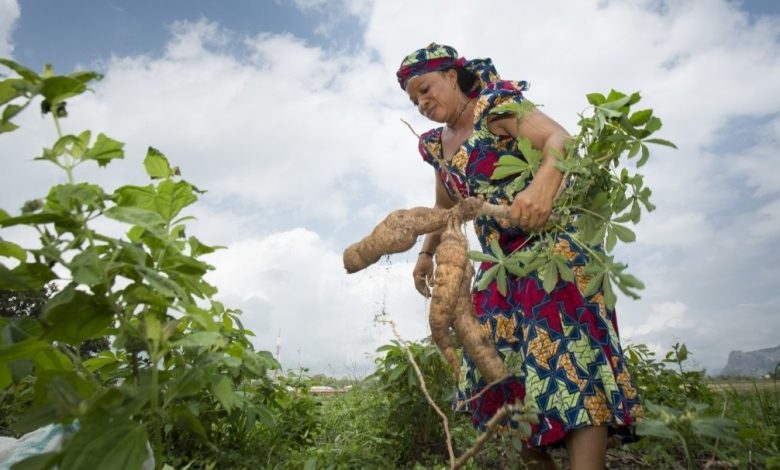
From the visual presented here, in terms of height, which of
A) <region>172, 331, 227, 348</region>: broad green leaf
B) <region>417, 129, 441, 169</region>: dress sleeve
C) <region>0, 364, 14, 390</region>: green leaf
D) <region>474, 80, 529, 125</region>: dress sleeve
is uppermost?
<region>417, 129, 441, 169</region>: dress sleeve

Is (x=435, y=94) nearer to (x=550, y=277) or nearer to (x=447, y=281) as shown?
(x=447, y=281)

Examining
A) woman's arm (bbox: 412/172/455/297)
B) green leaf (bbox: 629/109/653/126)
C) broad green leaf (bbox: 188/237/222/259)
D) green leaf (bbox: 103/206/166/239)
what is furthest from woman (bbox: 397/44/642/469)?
green leaf (bbox: 103/206/166/239)

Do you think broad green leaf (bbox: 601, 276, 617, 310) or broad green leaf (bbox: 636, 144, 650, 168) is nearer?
broad green leaf (bbox: 601, 276, 617, 310)

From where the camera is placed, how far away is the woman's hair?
8.79 ft

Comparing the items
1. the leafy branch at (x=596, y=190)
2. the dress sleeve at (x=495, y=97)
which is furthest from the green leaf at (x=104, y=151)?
the dress sleeve at (x=495, y=97)

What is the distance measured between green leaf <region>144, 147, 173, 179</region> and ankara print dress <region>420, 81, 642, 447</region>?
1481 millimetres

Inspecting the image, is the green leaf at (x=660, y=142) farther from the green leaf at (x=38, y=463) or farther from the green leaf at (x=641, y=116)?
the green leaf at (x=38, y=463)

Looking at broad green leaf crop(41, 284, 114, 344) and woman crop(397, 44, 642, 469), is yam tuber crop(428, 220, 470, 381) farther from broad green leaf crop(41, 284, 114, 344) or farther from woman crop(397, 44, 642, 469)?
broad green leaf crop(41, 284, 114, 344)

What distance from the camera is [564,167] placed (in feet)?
6.45

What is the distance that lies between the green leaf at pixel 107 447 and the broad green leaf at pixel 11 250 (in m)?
0.45

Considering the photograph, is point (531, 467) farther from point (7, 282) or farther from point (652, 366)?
point (7, 282)

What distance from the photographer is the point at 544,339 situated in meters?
2.21

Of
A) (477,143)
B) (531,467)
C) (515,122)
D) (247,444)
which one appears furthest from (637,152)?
(247,444)

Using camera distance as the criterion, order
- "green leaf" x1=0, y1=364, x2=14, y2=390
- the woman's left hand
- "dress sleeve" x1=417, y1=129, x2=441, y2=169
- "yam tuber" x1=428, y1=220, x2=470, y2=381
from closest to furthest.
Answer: "green leaf" x1=0, y1=364, x2=14, y2=390
the woman's left hand
"yam tuber" x1=428, y1=220, x2=470, y2=381
"dress sleeve" x1=417, y1=129, x2=441, y2=169
